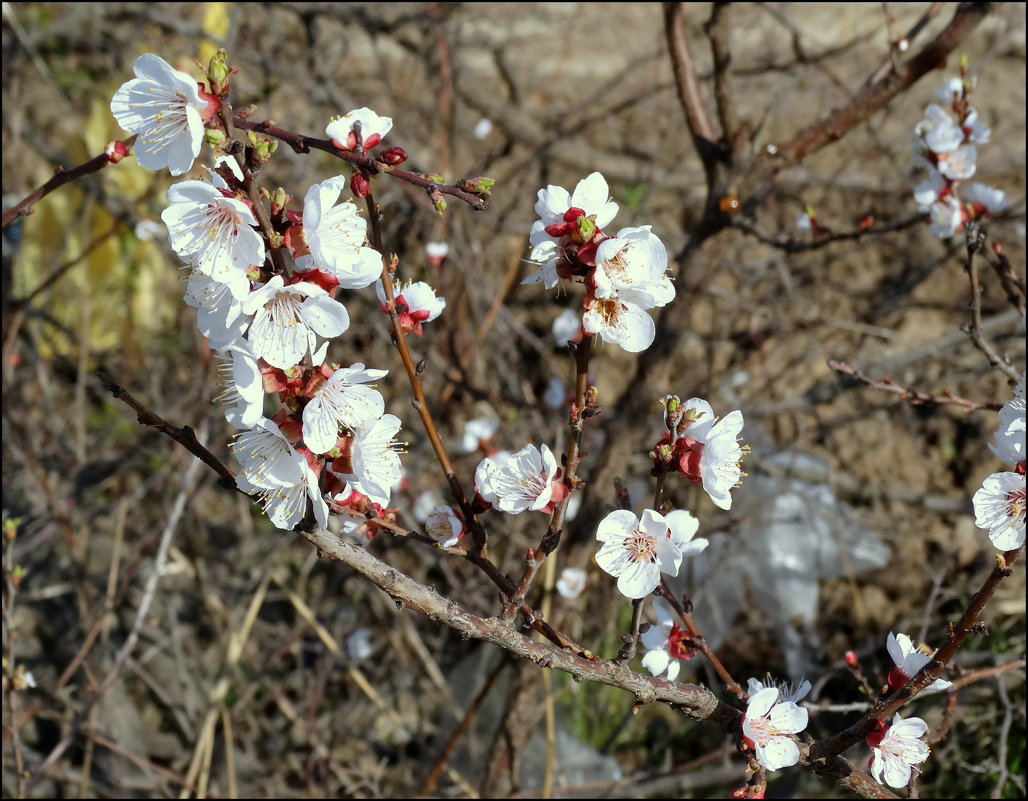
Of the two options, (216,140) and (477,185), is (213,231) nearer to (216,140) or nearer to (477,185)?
(216,140)

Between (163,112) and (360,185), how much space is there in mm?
240

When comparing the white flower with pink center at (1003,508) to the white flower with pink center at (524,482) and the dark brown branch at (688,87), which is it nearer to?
the white flower with pink center at (524,482)

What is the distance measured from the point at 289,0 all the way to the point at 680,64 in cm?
173

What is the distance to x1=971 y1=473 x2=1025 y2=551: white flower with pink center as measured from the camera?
3.83 feet

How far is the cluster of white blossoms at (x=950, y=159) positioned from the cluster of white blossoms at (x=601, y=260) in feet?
4.62

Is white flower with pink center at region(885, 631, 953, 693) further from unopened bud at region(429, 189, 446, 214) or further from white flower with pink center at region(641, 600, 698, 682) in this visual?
unopened bud at region(429, 189, 446, 214)

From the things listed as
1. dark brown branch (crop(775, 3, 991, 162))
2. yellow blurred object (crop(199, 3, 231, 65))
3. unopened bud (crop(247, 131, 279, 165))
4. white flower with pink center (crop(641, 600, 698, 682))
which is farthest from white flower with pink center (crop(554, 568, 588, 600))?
yellow blurred object (crop(199, 3, 231, 65))

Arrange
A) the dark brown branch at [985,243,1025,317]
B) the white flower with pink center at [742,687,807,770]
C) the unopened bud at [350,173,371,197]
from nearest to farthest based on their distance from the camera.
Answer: the unopened bud at [350,173,371,197] → the white flower with pink center at [742,687,807,770] → the dark brown branch at [985,243,1025,317]

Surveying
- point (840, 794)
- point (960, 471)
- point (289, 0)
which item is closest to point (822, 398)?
point (960, 471)

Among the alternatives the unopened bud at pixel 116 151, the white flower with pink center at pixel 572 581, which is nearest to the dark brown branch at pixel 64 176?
the unopened bud at pixel 116 151

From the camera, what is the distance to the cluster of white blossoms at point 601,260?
104cm

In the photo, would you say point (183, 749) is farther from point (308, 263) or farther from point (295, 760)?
point (308, 263)

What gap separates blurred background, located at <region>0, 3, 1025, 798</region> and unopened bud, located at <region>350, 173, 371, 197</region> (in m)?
1.49

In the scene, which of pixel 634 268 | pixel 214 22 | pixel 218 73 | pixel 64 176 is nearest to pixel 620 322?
pixel 634 268
